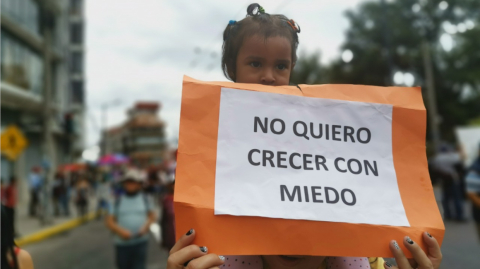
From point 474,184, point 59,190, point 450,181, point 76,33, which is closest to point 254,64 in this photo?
point 474,184

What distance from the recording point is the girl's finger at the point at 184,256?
1049 mm

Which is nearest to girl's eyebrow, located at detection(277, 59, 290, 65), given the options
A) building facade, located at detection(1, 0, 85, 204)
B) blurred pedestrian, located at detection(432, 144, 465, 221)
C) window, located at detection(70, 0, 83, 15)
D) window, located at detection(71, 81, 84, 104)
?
blurred pedestrian, located at detection(432, 144, 465, 221)

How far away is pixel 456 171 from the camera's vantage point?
10.2 meters

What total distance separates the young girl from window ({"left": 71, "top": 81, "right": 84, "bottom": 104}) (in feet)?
138

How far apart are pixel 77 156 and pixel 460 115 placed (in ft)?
120

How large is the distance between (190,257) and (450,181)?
10340 mm

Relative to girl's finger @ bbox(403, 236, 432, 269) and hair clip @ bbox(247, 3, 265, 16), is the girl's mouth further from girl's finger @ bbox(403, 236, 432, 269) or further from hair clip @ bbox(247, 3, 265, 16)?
hair clip @ bbox(247, 3, 265, 16)

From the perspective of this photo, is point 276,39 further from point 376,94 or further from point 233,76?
point 376,94

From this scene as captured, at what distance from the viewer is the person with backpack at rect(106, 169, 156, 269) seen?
474cm

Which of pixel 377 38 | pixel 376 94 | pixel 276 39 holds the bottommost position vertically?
pixel 376 94

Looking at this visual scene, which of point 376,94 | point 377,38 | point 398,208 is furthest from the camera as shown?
point 377,38

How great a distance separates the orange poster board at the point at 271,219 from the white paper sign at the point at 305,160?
0.07 ft

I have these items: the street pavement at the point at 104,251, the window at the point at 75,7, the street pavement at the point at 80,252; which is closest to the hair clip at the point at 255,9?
the street pavement at the point at 104,251

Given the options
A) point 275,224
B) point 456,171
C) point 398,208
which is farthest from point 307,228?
point 456,171
